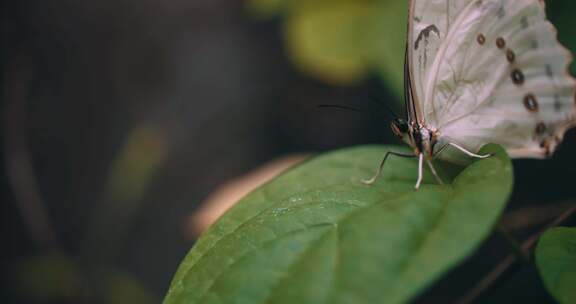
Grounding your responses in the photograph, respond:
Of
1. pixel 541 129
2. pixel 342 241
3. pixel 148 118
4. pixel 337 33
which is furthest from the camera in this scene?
pixel 148 118

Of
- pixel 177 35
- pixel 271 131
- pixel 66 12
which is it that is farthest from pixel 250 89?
pixel 66 12

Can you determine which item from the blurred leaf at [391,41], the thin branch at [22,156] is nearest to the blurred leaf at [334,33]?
the blurred leaf at [391,41]

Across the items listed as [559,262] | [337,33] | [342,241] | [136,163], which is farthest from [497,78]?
[136,163]

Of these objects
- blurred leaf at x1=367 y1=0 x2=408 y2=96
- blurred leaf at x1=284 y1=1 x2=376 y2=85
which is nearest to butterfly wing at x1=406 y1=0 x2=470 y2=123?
blurred leaf at x1=367 y1=0 x2=408 y2=96

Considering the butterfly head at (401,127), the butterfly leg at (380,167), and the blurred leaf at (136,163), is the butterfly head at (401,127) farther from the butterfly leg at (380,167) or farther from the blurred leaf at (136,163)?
the blurred leaf at (136,163)

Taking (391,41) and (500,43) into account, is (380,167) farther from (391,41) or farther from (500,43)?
(391,41)

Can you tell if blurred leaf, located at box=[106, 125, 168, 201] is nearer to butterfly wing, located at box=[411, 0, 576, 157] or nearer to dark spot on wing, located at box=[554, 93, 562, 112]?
butterfly wing, located at box=[411, 0, 576, 157]
